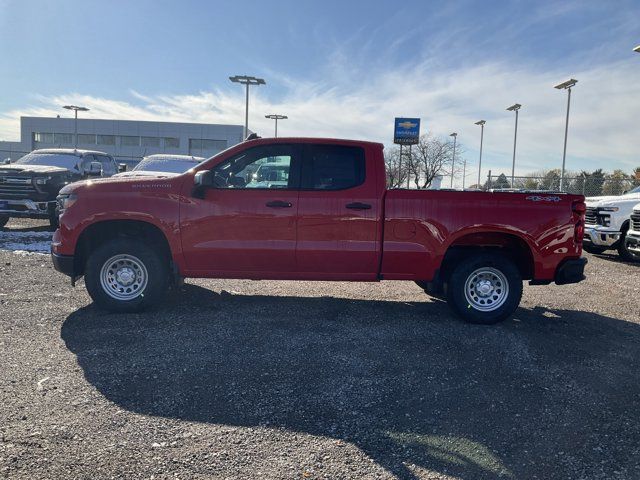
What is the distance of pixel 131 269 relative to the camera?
555 cm

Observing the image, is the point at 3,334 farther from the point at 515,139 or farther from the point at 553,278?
the point at 515,139

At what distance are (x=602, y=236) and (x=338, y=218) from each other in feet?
28.5

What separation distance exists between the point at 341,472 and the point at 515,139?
3314cm

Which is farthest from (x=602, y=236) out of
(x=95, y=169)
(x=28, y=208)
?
Result: (x=95, y=169)

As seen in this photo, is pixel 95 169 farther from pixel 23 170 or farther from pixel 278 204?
pixel 278 204

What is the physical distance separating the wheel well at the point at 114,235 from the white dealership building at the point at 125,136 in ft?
183

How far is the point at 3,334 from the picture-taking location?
4.81 metres

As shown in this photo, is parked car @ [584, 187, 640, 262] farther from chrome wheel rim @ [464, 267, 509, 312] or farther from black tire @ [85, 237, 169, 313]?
black tire @ [85, 237, 169, 313]

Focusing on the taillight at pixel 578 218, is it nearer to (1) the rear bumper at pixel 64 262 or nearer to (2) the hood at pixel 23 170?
(1) the rear bumper at pixel 64 262

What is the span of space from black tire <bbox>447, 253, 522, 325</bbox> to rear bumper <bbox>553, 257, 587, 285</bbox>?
1.49ft

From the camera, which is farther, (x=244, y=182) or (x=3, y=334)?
(x=244, y=182)

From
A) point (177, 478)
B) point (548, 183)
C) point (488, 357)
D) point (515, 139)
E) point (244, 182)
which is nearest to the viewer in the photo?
point (177, 478)

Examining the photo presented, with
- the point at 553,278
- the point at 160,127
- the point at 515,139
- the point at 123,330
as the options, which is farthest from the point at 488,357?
the point at 160,127

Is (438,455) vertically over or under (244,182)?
under
